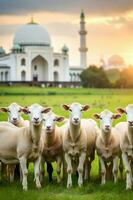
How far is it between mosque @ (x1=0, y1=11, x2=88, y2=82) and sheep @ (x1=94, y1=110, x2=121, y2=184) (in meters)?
60.6

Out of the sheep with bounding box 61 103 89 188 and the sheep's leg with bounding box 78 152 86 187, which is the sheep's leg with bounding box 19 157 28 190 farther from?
the sheep's leg with bounding box 78 152 86 187

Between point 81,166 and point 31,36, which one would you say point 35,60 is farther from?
point 81,166

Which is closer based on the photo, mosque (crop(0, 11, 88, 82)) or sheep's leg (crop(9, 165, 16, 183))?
sheep's leg (crop(9, 165, 16, 183))

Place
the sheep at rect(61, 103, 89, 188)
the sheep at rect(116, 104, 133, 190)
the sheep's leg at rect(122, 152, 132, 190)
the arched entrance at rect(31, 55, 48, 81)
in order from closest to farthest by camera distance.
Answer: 1. the sheep's leg at rect(122, 152, 132, 190)
2. the sheep at rect(116, 104, 133, 190)
3. the sheep at rect(61, 103, 89, 188)
4. the arched entrance at rect(31, 55, 48, 81)

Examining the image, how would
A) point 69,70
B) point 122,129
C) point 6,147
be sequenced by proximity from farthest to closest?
point 69,70 < point 122,129 < point 6,147

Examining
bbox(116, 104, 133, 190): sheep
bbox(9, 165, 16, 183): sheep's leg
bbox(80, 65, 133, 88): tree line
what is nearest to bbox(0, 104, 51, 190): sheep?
bbox(9, 165, 16, 183): sheep's leg

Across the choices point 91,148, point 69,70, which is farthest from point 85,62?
point 91,148

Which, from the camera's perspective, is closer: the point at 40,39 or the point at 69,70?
the point at 40,39

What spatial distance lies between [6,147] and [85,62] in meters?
73.7

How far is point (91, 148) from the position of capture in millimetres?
10539

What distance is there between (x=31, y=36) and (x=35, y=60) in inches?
242

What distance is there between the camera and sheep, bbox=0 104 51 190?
30.8ft

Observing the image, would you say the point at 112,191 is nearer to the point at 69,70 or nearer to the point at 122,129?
the point at 122,129

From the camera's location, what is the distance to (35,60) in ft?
275
